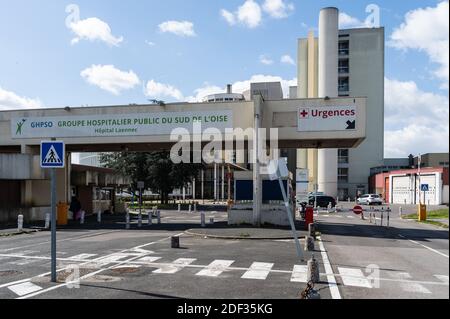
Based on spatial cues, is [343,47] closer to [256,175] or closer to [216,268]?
[256,175]

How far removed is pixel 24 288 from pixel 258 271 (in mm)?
5112

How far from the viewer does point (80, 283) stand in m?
9.27

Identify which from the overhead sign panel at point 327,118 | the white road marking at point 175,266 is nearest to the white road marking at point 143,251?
the white road marking at point 175,266

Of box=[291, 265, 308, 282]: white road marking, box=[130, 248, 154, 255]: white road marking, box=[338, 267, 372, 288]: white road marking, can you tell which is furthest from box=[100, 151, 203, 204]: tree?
box=[338, 267, 372, 288]: white road marking

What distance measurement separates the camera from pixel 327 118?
2400cm

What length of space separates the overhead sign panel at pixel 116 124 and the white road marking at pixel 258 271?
14.0 meters

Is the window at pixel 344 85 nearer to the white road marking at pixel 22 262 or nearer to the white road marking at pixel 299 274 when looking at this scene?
the white road marking at pixel 299 274

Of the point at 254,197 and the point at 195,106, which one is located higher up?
the point at 195,106

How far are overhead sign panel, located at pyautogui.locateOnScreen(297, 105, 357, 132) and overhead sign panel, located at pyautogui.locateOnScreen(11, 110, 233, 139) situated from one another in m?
3.99

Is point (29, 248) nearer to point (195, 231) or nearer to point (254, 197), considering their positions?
point (195, 231)

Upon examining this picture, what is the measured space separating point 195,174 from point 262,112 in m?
34.4

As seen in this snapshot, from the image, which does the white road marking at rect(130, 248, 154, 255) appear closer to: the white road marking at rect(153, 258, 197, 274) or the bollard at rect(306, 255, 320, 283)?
the white road marking at rect(153, 258, 197, 274)

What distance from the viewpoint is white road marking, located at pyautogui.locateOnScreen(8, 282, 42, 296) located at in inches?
331
